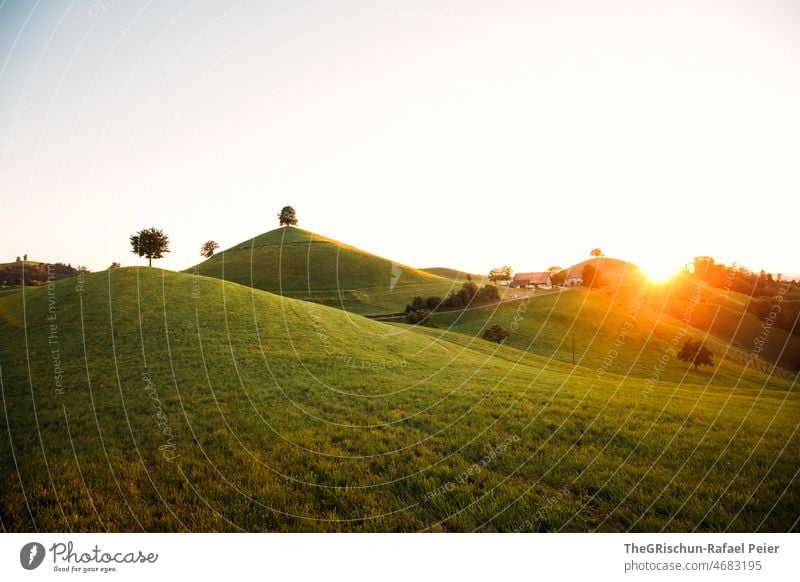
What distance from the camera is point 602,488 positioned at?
6.47 metres

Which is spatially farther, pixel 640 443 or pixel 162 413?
pixel 162 413

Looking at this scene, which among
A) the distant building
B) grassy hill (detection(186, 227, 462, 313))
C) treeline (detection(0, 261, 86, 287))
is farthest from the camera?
the distant building

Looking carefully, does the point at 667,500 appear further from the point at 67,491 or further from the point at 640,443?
the point at 67,491

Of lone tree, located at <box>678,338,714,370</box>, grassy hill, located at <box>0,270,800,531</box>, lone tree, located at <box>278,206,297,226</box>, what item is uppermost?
lone tree, located at <box>278,206,297,226</box>

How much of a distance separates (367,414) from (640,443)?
313 inches

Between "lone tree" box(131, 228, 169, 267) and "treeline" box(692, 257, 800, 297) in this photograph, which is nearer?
"lone tree" box(131, 228, 169, 267)

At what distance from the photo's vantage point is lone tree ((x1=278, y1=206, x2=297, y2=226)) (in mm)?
167250

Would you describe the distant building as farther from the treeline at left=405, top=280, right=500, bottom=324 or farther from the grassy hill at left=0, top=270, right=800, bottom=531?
the grassy hill at left=0, top=270, right=800, bottom=531

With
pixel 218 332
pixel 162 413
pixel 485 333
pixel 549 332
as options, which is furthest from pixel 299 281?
pixel 162 413

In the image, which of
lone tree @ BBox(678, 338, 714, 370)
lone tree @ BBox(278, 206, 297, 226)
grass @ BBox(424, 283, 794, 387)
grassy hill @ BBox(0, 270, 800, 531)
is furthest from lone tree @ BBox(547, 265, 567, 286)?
lone tree @ BBox(278, 206, 297, 226)
